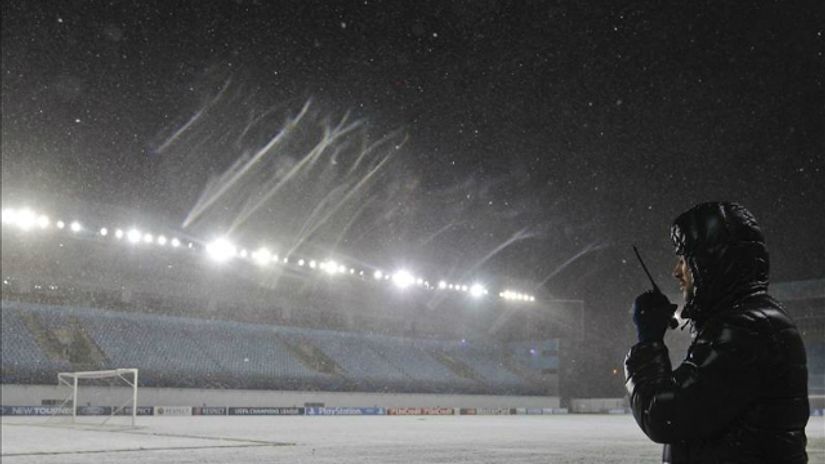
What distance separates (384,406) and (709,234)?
50.6 metres

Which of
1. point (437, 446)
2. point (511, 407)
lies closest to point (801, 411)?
point (437, 446)

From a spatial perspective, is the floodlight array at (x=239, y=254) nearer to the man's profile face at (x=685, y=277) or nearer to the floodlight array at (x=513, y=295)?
the floodlight array at (x=513, y=295)

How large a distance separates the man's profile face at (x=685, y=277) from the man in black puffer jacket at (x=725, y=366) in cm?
8

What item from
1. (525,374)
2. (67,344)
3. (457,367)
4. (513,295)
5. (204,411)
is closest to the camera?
(204,411)

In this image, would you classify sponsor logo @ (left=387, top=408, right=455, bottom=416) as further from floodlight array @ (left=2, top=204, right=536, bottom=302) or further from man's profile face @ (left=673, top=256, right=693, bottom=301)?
man's profile face @ (left=673, top=256, right=693, bottom=301)

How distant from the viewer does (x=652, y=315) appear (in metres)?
2.56

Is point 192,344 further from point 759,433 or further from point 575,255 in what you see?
point 759,433

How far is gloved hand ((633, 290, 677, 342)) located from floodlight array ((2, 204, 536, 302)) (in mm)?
41391

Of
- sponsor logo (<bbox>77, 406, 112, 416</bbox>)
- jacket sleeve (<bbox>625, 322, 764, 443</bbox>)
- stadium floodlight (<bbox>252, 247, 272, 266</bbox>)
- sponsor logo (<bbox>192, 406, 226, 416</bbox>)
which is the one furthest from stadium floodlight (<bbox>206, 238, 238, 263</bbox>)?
jacket sleeve (<bbox>625, 322, 764, 443</bbox>)

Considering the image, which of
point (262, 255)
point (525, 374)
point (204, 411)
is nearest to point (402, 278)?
point (262, 255)

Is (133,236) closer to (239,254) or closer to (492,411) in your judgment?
(239,254)

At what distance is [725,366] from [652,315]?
320 millimetres

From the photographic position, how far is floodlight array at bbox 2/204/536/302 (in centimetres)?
3950

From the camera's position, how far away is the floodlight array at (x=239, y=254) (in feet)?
130
